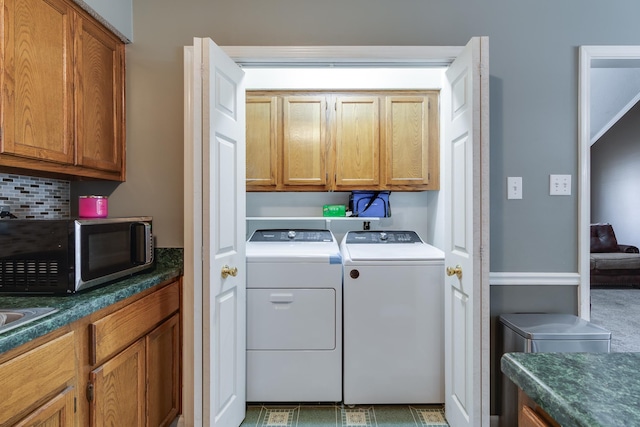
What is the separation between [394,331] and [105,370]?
57.3 inches

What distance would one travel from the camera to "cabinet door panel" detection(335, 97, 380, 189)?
2570 mm

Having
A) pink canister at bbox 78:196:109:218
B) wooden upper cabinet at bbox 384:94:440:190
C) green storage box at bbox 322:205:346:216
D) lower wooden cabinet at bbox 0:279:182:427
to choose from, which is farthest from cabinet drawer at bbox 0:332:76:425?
wooden upper cabinet at bbox 384:94:440:190

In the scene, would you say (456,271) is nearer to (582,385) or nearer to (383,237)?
(383,237)

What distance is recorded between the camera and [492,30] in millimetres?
1851

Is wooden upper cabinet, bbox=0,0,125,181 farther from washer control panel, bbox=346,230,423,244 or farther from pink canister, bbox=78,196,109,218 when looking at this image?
washer control panel, bbox=346,230,423,244

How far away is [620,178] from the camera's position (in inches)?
237

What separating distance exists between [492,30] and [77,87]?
2036 millimetres

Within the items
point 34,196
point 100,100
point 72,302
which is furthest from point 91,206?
point 72,302

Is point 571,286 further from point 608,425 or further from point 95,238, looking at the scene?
point 95,238

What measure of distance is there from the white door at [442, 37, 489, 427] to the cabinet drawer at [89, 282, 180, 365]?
1.43m

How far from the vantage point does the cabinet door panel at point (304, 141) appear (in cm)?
257

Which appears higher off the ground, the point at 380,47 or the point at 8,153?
the point at 380,47

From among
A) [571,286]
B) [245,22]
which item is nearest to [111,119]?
[245,22]

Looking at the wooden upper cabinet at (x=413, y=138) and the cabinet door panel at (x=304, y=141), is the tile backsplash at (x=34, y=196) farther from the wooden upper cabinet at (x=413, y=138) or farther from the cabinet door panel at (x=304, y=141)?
the wooden upper cabinet at (x=413, y=138)
